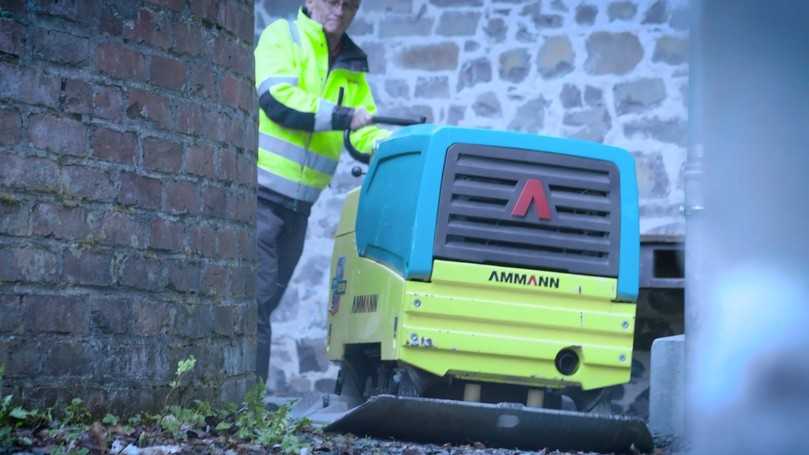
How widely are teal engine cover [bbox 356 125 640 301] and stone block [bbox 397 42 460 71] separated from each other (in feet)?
14.0

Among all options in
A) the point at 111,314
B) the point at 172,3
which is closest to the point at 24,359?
the point at 111,314

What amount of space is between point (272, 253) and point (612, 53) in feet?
12.5

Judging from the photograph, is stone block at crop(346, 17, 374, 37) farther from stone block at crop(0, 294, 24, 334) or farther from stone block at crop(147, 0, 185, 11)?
stone block at crop(0, 294, 24, 334)

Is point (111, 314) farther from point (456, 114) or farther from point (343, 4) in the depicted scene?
point (456, 114)

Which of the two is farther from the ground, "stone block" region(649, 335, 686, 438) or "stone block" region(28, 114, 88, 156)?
"stone block" region(28, 114, 88, 156)

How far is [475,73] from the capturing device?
10805 millimetres

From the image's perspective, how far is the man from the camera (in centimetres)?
745

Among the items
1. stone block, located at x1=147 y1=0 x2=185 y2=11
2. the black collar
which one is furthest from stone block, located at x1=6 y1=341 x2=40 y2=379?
the black collar

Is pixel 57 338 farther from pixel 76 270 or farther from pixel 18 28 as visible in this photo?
pixel 18 28

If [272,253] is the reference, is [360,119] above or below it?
above

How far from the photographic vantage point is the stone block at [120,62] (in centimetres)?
462

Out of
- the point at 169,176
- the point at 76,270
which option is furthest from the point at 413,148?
the point at 76,270

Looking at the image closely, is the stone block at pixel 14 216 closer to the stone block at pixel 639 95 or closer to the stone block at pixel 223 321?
the stone block at pixel 223 321

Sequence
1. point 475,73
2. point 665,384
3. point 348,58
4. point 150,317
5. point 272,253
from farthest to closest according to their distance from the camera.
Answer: point 475,73, point 348,58, point 272,253, point 665,384, point 150,317
